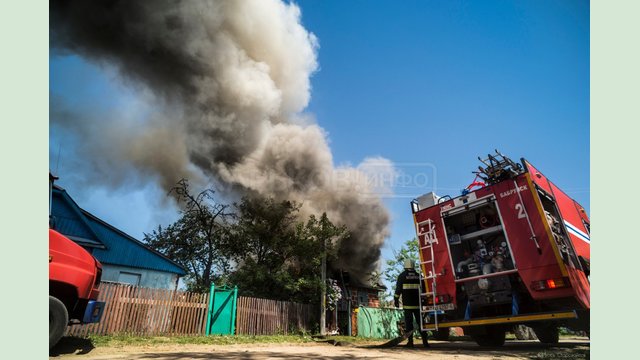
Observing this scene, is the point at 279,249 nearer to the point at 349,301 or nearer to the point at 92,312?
the point at 349,301

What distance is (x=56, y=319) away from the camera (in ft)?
12.7

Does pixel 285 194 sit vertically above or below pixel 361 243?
above

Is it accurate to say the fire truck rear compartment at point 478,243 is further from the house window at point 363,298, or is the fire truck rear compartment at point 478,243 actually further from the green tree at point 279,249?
the house window at point 363,298

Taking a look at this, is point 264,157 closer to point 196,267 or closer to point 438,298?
point 196,267

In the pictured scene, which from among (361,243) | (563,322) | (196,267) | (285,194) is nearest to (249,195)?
(285,194)

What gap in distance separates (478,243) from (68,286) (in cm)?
668

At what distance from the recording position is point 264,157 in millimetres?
17438

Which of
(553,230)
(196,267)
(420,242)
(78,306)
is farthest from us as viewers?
(196,267)

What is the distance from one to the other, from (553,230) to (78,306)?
741 centimetres

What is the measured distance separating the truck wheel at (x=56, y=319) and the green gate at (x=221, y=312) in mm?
5824

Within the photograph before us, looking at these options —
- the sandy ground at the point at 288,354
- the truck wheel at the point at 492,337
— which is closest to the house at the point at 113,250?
the sandy ground at the point at 288,354

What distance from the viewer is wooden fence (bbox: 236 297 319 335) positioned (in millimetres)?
10431

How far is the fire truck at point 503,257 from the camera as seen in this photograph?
17.8ft

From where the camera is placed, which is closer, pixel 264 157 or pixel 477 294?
pixel 477 294
